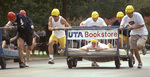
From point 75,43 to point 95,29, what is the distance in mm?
2124

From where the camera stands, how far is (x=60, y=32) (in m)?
16.9

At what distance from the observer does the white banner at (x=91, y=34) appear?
1606 centimetres

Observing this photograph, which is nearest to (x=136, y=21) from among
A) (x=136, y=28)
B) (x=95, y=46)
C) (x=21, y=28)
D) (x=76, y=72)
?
(x=136, y=28)

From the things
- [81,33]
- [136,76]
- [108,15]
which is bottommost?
[136,76]

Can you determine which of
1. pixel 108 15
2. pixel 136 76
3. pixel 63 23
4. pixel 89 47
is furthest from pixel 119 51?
pixel 108 15

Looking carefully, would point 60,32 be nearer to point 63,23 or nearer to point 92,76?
point 63,23

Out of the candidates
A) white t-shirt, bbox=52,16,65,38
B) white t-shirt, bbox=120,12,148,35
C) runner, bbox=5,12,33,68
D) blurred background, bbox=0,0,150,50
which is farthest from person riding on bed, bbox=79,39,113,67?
blurred background, bbox=0,0,150,50

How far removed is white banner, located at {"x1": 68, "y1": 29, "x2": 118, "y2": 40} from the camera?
16058mm

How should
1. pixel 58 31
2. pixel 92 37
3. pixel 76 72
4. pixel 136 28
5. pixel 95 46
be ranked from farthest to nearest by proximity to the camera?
pixel 58 31 → pixel 92 37 → pixel 95 46 → pixel 136 28 → pixel 76 72

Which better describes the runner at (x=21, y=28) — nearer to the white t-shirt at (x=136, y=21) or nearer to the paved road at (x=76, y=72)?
the paved road at (x=76, y=72)

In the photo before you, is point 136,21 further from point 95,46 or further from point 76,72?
point 76,72

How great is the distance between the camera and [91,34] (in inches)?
635

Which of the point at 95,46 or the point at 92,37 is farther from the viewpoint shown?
the point at 92,37

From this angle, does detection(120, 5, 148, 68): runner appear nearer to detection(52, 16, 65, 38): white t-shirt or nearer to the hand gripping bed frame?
the hand gripping bed frame
